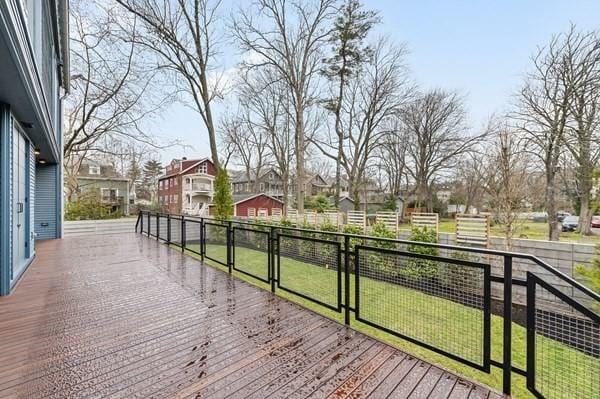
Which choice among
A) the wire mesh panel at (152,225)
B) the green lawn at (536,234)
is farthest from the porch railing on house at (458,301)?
the wire mesh panel at (152,225)

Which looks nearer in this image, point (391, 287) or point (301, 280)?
point (391, 287)

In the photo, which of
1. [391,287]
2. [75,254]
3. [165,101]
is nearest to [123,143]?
[165,101]

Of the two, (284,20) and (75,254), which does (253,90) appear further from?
(75,254)

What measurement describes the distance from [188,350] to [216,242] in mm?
3447

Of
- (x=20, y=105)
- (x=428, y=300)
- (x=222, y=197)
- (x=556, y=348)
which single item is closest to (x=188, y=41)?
(x=222, y=197)

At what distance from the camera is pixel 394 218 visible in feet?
31.3

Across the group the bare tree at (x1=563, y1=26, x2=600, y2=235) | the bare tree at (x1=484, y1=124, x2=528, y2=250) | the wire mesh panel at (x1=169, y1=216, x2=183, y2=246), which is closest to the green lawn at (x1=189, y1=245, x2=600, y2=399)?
the wire mesh panel at (x1=169, y1=216, x2=183, y2=246)

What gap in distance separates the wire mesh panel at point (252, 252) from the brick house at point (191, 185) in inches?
869

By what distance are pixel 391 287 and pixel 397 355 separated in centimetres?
62

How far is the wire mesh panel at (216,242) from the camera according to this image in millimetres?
5512

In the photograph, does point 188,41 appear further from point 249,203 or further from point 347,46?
point 249,203

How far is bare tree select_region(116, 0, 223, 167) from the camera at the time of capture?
1067 cm

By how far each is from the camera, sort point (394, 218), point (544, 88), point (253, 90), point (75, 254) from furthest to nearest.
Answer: point (253, 90) → point (544, 88) → point (394, 218) → point (75, 254)

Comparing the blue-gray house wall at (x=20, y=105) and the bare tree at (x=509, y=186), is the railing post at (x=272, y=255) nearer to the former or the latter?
the blue-gray house wall at (x=20, y=105)
